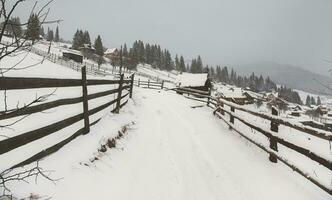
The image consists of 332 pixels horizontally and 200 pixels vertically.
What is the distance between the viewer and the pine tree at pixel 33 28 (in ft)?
8.28

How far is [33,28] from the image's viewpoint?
258 centimetres

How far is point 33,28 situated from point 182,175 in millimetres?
4590

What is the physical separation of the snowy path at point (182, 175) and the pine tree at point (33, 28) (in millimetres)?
2331

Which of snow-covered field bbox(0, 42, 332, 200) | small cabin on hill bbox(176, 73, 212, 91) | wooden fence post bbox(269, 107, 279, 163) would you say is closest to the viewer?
snow-covered field bbox(0, 42, 332, 200)

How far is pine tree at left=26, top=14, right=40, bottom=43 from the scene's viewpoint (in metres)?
2.52

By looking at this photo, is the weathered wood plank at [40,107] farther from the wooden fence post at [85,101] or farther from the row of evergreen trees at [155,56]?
the row of evergreen trees at [155,56]

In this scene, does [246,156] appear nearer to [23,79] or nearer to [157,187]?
[157,187]

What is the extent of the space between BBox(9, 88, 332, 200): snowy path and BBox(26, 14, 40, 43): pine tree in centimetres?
233

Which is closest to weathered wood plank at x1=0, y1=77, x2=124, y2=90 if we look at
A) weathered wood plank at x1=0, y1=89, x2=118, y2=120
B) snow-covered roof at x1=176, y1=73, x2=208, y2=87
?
weathered wood plank at x1=0, y1=89, x2=118, y2=120

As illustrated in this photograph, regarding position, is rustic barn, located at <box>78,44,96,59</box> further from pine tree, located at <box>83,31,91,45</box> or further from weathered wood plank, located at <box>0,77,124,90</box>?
weathered wood plank, located at <box>0,77,124,90</box>

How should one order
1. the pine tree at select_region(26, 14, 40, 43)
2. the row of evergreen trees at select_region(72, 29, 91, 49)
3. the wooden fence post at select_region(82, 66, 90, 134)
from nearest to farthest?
the pine tree at select_region(26, 14, 40, 43) < the wooden fence post at select_region(82, 66, 90, 134) < the row of evergreen trees at select_region(72, 29, 91, 49)

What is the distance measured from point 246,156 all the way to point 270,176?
1.52 metres

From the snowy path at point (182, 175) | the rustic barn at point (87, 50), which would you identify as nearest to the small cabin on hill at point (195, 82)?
the snowy path at point (182, 175)

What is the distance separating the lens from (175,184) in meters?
5.73
